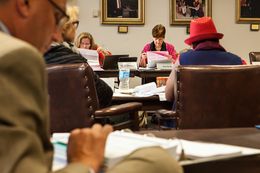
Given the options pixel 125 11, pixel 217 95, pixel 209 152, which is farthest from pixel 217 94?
pixel 125 11

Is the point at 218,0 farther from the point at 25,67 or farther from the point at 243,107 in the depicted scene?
the point at 25,67

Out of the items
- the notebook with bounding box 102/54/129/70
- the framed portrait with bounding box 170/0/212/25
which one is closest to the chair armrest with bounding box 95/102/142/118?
the notebook with bounding box 102/54/129/70

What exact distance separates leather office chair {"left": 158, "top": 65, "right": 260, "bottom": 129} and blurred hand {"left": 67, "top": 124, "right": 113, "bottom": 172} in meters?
1.61

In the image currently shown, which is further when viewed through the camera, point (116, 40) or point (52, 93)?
point (116, 40)

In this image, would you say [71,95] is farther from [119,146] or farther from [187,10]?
[187,10]

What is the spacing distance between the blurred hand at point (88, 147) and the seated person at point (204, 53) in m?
2.05

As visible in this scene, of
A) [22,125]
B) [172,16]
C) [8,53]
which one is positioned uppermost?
[172,16]

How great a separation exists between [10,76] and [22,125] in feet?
0.28

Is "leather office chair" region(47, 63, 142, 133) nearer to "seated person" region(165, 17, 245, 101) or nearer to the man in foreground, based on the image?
"seated person" region(165, 17, 245, 101)

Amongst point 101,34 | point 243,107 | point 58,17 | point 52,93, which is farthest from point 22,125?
point 101,34

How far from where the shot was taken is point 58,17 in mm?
1028

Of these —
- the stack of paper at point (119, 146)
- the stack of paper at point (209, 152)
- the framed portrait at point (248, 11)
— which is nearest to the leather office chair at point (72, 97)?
the stack of paper at point (119, 146)

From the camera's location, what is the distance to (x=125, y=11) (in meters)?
7.75

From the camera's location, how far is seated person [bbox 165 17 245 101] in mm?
3189
